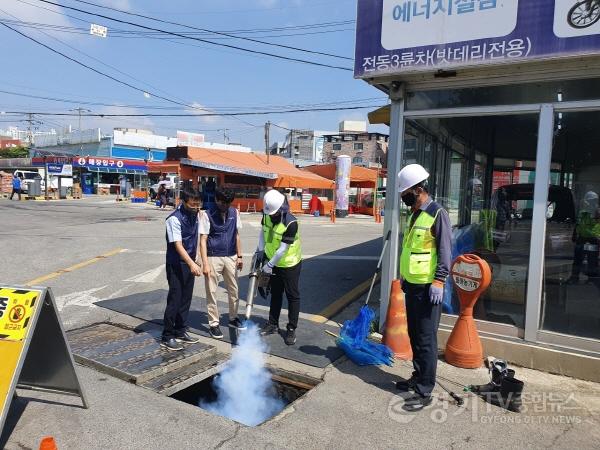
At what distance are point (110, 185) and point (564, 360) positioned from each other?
46619 millimetres

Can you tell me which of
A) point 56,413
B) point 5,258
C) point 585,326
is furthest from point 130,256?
point 585,326

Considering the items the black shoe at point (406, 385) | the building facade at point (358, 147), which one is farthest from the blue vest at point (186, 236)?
the building facade at point (358, 147)

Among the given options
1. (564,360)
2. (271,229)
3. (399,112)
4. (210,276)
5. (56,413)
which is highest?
(399,112)

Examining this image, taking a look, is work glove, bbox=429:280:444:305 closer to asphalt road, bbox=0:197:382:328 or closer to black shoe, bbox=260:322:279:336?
black shoe, bbox=260:322:279:336

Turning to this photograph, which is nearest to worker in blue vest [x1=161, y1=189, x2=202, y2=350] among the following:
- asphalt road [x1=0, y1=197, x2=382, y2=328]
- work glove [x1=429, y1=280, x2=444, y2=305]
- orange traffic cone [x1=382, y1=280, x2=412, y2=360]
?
asphalt road [x1=0, y1=197, x2=382, y2=328]

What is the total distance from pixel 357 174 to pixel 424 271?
2761 cm

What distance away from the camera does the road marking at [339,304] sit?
617 centimetres

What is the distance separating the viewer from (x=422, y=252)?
3.72 meters

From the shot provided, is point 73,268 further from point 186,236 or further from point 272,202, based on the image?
point 272,202

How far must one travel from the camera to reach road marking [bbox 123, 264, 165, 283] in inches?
316

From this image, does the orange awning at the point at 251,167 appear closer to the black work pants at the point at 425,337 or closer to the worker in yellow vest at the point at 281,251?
the worker in yellow vest at the point at 281,251

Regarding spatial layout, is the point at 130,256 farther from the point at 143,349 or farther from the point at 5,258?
the point at 143,349

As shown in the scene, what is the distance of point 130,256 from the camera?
33.9 ft

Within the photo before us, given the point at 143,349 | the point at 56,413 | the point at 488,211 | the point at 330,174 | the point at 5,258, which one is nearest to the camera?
the point at 56,413
